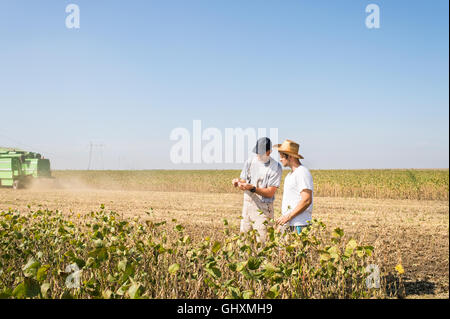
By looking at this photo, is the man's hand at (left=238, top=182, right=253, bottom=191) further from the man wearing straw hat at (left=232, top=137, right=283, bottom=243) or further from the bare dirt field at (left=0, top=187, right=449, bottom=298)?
the bare dirt field at (left=0, top=187, right=449, bottom=298)

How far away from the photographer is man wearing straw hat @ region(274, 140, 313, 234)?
4.41m

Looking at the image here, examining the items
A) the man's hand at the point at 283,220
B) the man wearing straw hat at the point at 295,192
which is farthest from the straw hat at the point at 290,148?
the man's hand at the point at 283,220

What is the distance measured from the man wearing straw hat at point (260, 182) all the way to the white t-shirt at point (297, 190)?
37 centimetres

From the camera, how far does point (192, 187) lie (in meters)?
29.5

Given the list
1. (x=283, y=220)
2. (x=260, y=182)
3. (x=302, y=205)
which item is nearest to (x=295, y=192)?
(x=302, y=205)

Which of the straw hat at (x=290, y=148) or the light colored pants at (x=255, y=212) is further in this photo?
the light colored pants at (x=255, y=212)

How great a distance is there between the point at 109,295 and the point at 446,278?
5525 mm

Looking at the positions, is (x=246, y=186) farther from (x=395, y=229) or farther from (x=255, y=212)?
(x=395, y=229)

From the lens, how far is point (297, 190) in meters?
4.51

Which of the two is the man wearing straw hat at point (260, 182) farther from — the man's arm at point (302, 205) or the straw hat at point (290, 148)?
the man's arm at point (302, 205)

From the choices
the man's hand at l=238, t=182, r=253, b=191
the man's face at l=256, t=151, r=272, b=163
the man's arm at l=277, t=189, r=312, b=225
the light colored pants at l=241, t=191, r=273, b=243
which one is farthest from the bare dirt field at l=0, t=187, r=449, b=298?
the man's face at l=256, t=151, r=272, b=163

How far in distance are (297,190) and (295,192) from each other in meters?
0.04

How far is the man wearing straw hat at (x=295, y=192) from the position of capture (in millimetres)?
4406
